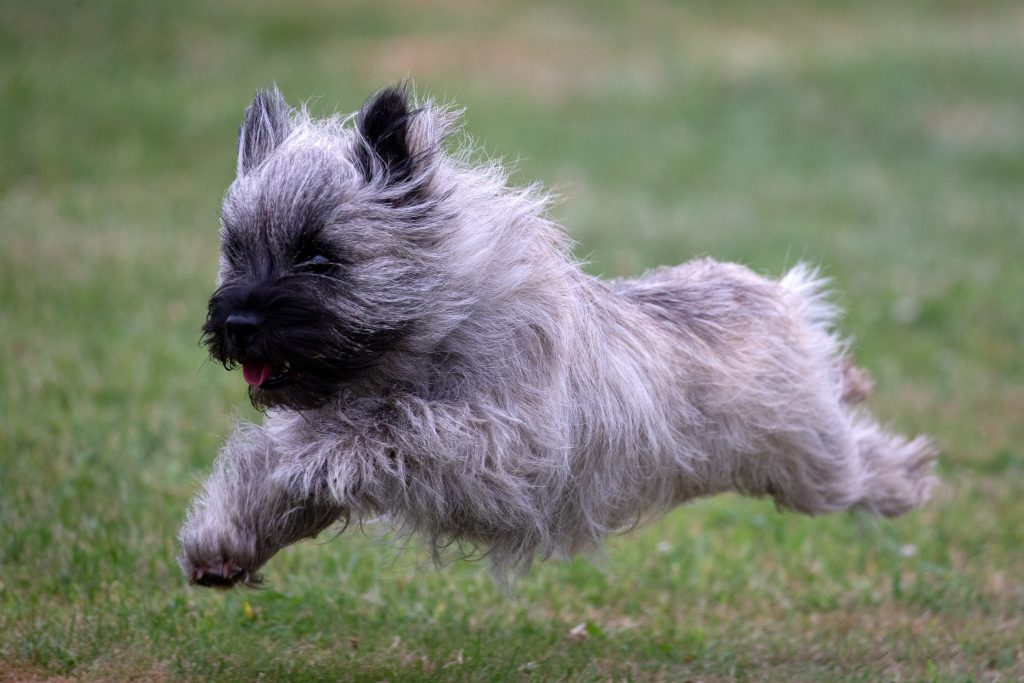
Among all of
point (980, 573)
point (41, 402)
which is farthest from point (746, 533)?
point (41, 402)

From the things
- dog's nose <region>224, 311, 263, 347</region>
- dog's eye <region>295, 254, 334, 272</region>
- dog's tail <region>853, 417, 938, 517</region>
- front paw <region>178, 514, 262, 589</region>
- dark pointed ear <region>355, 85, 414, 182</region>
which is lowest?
front paw <region>178, 514, 262, 589</region>

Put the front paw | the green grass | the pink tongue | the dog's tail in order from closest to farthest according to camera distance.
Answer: the pink tongue
the front paw
the green grass
the dog's tail

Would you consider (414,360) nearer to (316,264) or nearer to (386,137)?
(316,264)

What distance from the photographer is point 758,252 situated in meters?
12.4

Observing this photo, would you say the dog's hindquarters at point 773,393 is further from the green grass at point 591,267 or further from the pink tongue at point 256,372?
the pink tongue at point 256,372

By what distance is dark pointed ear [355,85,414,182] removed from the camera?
14.3 feet

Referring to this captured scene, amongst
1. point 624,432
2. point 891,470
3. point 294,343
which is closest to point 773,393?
point 624,432

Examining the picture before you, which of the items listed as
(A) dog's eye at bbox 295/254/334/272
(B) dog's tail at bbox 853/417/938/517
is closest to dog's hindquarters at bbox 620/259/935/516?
(B) dog's tail at bbox 853/417/938/517

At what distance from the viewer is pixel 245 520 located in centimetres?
433

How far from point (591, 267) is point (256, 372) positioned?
715cm

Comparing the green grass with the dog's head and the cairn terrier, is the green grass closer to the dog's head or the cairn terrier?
the cairn terrier

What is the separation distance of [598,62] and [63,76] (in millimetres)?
8554

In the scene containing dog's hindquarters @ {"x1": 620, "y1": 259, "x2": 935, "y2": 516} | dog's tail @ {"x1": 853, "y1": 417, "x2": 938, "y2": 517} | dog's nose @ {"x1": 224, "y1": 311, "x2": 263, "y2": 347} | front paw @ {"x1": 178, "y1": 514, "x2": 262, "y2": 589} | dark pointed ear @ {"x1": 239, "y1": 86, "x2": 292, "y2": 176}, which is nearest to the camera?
dog's nose @ {"x1": 224, "y1": 311, "x2": 263, "y2": 347}

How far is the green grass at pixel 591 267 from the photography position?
554cm
